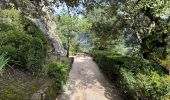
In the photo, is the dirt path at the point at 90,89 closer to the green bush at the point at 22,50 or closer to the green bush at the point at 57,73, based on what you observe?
the green bush at the point at 57,73

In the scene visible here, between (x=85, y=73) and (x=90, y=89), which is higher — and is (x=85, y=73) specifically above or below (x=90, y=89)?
above

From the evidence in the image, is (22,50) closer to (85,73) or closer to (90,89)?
(90,89)

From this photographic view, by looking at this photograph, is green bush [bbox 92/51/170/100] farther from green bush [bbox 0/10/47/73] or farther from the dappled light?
green bush [bbox 0/10/47/73]

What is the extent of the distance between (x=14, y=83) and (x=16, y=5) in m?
2.65

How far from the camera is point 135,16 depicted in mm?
18359

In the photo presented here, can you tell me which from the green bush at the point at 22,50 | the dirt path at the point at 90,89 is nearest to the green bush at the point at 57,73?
the dirt path at the point at 90,89

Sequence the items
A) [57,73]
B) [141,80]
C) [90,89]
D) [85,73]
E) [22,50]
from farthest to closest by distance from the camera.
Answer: [85,73] < [90,89] < [57,73] < [141,80] < [22,50]

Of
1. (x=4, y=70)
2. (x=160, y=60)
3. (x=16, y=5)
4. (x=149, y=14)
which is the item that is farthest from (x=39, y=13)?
(x=160, y=60)

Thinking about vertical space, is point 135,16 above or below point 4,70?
above

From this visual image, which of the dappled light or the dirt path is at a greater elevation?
the dappled light

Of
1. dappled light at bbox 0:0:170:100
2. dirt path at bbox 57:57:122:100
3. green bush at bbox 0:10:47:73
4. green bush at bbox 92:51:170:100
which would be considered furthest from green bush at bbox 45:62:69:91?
green bush at bbox 92:51:170:100

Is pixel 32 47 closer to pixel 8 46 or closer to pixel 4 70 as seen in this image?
pixel 8 46

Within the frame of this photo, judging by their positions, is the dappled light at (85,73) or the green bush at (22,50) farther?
the green bush at (22,50)

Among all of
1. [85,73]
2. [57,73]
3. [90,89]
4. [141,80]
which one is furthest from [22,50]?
[85,73]
